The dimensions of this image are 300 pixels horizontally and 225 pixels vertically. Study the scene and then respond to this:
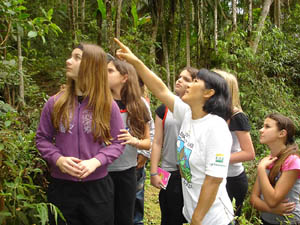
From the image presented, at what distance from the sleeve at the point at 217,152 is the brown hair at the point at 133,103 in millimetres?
1013

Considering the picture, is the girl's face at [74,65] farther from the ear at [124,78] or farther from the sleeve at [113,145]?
the ear at [124,78]

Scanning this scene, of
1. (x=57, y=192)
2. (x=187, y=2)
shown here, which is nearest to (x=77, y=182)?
(x=57, y=192)

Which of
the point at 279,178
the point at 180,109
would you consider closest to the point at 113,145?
the point at 180,109

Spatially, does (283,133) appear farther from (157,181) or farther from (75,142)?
(75,142)

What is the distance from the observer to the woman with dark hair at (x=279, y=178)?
221 centimetres

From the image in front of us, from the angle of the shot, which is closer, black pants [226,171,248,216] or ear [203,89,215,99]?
ear [203,89,215,99]

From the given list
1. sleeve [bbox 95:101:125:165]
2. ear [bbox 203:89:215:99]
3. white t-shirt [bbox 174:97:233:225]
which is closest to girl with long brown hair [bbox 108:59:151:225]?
sleeve [bbox 95:101:125:165]

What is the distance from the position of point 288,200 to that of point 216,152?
40.2 inches

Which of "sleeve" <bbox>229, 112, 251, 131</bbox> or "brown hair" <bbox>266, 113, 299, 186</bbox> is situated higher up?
"sleeve" <bbox>229, 112, 251, 131</bbox>

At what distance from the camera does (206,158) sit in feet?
5.56

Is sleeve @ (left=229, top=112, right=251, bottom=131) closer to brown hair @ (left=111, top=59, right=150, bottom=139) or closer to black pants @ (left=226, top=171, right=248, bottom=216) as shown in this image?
black pants @ (left=226, top=171, right=248, bottom=216)

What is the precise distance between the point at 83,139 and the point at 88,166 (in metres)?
0.20

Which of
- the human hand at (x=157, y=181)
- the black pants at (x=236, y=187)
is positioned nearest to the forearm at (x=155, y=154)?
the human hand at (x=157, y=181)

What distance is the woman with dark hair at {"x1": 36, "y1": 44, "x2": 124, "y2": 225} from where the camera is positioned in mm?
1873
